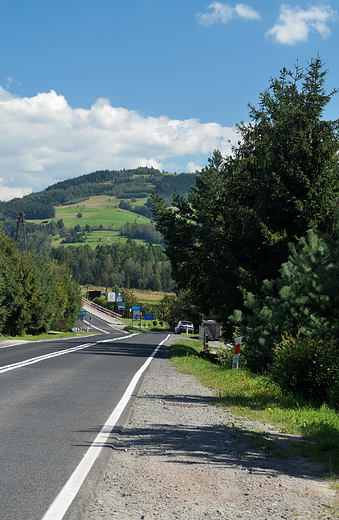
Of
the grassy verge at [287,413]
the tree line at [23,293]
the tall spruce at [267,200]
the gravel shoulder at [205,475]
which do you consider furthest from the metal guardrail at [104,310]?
the gravel shoulder at [205,475]

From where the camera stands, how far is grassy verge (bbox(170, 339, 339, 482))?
6181mm

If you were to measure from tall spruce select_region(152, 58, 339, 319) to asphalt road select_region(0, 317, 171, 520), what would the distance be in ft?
34.4

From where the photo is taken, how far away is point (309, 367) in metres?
A: 9.93

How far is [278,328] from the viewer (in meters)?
13.9

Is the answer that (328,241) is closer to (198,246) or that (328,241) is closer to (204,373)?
(204,373)

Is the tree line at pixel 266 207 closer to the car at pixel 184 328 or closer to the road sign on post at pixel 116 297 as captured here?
the car at pixel 184 328

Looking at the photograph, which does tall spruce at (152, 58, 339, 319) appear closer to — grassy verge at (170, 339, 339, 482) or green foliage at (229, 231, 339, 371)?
green foliage at (229, 231, 339, 371)

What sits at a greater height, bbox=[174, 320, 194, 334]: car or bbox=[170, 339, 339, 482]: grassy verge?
bbox=[170, 339, 339, 482]: grassy verge

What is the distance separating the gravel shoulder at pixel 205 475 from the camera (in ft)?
13.1

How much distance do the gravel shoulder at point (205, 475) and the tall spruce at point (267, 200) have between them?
42.4 ft

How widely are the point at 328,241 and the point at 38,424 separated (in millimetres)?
4835

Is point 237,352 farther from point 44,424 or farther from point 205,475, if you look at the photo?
point 205,475

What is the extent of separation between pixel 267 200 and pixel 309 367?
13.1 m

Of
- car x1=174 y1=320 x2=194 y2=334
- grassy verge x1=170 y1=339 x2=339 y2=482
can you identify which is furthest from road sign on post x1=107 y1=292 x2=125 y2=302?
grassy verge x1=170 y1=339 x2=339 y2=482
